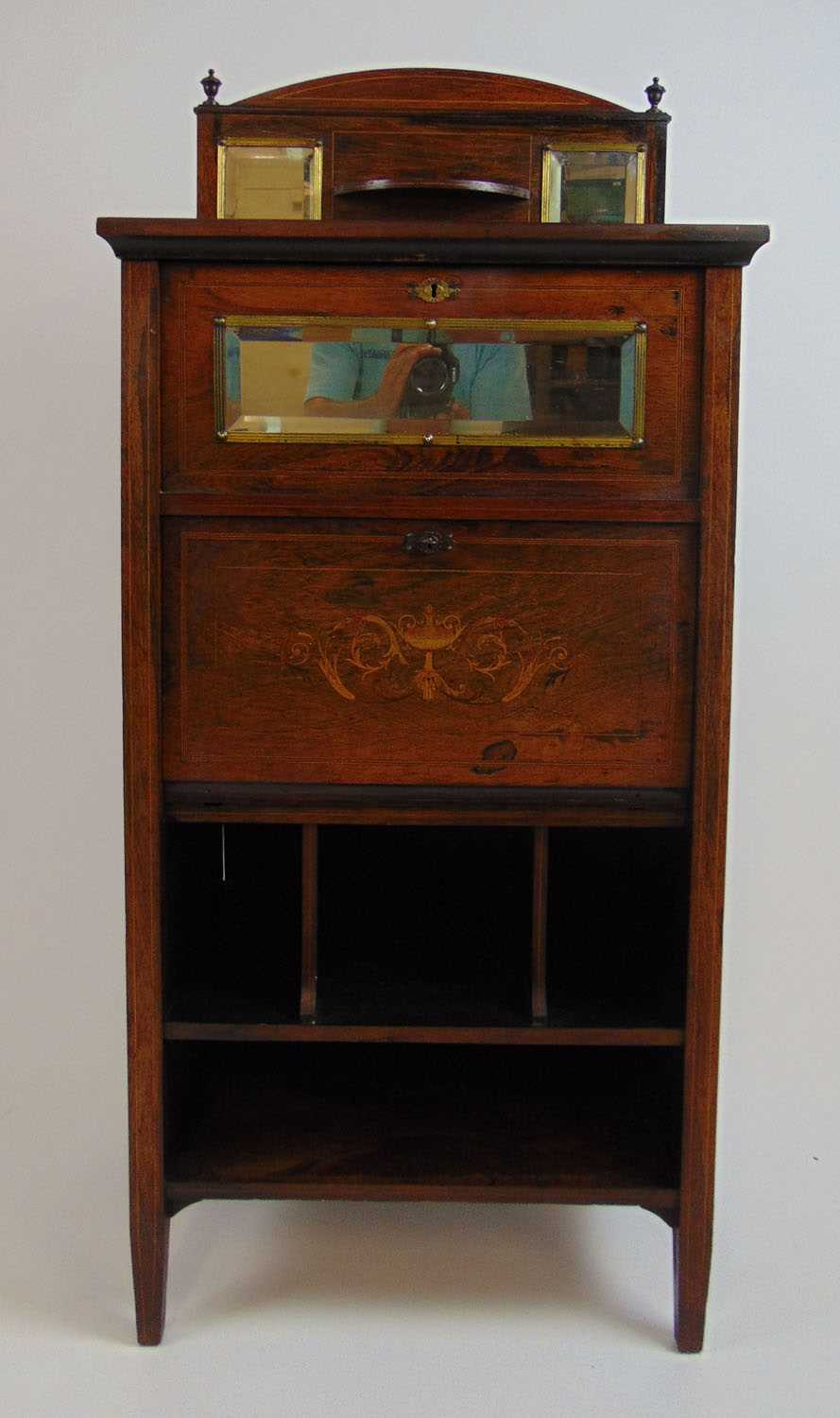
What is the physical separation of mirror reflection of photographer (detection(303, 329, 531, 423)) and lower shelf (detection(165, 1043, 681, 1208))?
1024 millimetres

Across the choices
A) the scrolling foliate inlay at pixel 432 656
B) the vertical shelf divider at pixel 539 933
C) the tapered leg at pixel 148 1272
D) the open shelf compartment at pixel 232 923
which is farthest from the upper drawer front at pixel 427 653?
the tapered leg at pixel 148 1272

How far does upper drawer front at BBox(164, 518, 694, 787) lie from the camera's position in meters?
2.32

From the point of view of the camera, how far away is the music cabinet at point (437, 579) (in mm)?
2289

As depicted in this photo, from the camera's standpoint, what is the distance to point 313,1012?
2441 mm

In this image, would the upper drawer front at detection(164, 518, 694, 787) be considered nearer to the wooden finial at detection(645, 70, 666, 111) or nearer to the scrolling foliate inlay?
the scrolling foliate inlay

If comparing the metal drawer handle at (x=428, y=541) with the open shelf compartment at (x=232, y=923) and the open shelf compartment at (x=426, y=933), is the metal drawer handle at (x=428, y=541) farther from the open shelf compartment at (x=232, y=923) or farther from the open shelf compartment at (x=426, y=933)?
the open shelf compartment at (x=232, y=923)

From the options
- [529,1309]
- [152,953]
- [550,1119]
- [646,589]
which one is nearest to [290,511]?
[646,589]

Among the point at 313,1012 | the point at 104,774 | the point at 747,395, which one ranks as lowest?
the point at 313,1012

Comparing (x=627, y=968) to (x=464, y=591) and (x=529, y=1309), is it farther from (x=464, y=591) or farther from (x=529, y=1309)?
(x=464, y=591)

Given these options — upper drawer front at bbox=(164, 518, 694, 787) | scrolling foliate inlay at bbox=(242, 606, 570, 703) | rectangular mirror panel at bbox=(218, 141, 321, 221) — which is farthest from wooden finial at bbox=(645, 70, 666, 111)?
scrolling foliate inlay at bbox=(242, 606, 570, 703)

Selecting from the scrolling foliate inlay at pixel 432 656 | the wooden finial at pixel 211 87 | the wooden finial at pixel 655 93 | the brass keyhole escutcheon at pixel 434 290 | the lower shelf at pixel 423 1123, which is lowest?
the lower shelf at pixel 423 1123

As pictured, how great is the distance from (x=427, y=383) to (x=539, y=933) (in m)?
0.83

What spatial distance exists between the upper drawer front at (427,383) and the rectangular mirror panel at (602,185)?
29 cm

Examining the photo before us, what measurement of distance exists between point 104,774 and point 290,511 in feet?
4.50
